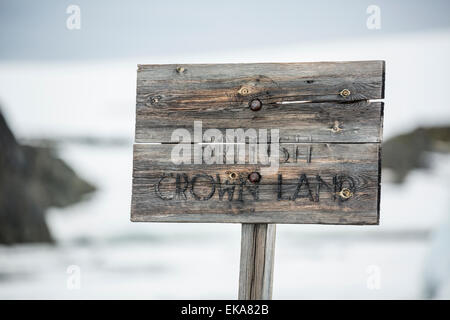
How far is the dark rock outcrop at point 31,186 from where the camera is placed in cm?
572

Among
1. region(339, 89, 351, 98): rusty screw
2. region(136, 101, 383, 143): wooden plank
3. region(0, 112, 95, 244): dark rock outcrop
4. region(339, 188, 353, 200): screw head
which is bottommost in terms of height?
region(0, 112, 95, 244): dark rock outcrop

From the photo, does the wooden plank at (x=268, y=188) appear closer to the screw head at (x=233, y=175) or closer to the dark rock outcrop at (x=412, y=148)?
the screw head at (x=233, y=175)

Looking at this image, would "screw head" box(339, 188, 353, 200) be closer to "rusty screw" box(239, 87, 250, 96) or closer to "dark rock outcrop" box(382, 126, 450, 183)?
"rusty screw" box(239, 87, 250, 96)

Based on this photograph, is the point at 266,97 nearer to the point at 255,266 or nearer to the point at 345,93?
the point at 345,93

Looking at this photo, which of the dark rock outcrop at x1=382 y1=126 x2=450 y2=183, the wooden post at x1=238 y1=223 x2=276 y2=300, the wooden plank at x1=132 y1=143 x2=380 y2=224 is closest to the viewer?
the wooden plank at x1=132 y1=143 x2=380 y2=224

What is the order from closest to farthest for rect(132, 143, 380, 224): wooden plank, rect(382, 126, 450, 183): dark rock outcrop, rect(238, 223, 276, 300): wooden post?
1. rect(132, 143, 380, 224): wooden plank
2. rect(238, 223, 276, 300): wooden post
3. rect(382, 126, 450, 183): dark rock outcrop

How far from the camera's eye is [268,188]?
63.2 inches

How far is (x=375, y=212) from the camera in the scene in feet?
5.06

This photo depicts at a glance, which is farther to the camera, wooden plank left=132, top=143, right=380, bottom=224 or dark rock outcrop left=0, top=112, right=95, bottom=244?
dark rock outcrop left=0, top=112, right=95, bottom=244

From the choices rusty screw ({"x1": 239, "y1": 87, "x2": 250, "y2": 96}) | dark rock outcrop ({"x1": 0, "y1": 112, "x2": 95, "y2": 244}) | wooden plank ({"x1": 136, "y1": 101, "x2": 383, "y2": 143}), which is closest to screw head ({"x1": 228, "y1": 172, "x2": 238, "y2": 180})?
wooden plank ({"x1": 136, "y1": 101, "x2": 383, "y2": 143})

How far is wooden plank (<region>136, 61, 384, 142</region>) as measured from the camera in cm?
157

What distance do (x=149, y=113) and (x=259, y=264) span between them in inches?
23.1

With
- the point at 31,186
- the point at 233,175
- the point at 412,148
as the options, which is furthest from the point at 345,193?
the point at 31,186
